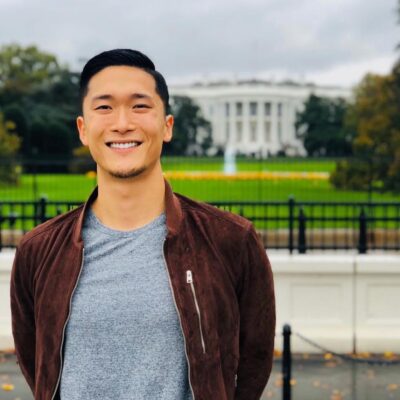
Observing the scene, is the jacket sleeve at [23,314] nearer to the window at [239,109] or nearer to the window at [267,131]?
the window at [267,131]

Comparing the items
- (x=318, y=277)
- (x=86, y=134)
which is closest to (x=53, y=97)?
(x=318, y=277)

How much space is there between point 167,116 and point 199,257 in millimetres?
405

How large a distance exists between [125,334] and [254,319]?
42 centimetres

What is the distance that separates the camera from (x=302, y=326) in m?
7.96

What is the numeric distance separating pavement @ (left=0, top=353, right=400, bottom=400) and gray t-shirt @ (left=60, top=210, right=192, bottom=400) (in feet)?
15.7

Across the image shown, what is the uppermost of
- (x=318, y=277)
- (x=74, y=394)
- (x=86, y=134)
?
(x=86, y=134)

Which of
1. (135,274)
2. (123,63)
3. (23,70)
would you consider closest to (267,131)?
(23,70)

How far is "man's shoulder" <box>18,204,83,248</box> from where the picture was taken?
2154 millimetres

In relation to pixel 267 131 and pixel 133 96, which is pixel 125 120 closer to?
pixel 133 96

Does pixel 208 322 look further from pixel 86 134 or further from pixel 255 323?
pixel 86 134

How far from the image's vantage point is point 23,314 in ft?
7.52

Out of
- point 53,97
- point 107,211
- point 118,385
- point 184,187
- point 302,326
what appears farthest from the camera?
point 53,97

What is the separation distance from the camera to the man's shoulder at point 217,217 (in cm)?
212

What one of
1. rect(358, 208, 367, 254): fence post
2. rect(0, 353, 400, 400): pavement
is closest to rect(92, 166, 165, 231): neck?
rect(0, 353, 400, 400): pavement
